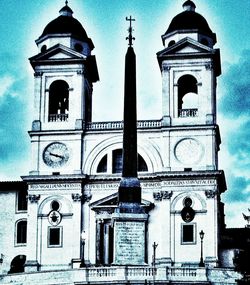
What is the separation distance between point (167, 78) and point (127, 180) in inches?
963

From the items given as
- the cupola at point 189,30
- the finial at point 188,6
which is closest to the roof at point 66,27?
the cupola at point 189,30

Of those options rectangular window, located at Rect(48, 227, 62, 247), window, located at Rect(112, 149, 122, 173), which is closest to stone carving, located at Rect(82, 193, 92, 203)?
window, located at Rect(112, 149, 122, 173)

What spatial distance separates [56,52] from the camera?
92438mm

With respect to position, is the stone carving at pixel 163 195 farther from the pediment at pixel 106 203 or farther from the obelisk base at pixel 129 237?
the obelisk base at pixel 129 237

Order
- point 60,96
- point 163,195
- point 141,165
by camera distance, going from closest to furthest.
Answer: point 163,195 < point 141,165 < point 60,96

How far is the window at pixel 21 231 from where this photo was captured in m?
94.3

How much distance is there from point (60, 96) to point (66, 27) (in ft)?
18.9

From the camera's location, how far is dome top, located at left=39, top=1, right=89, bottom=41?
306 ft

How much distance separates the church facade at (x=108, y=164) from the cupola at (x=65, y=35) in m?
0.08

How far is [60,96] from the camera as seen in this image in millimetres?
93812

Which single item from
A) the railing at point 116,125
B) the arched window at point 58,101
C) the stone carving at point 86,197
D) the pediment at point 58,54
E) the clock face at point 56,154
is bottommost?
the stone carving at point 86,197

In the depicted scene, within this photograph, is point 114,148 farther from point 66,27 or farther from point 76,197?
point 66,27

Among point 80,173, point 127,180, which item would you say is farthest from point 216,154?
point 127,180

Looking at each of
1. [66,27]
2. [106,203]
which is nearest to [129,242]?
[106,203]
